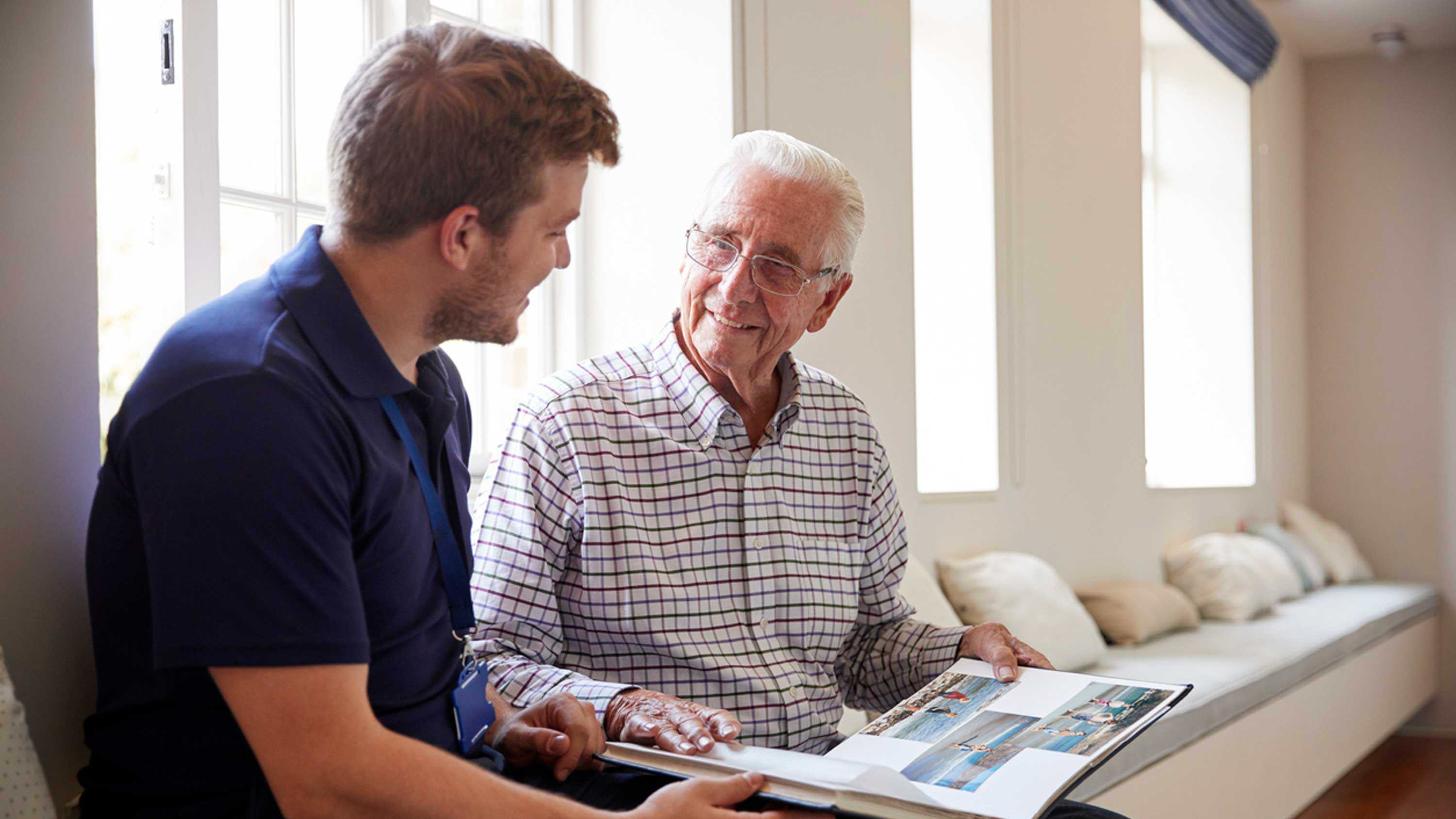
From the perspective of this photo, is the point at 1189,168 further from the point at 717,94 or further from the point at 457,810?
the point at 457,810

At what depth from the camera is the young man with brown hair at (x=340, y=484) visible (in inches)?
38.8

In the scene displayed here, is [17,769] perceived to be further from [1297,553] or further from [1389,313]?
[1389,313]

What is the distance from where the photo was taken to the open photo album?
1172 millimetres

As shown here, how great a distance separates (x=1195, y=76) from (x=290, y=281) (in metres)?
5.55

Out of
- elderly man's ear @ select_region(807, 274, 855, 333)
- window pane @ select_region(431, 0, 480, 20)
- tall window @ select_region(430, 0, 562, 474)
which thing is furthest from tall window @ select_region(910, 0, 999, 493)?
elderly man's ear @ select_region(807, 274, 855, 333)

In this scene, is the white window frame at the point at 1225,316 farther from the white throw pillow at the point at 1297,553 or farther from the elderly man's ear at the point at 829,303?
the elderly man's ear at the point at 829,303

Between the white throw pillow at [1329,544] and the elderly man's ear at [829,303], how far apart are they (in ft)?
16.3

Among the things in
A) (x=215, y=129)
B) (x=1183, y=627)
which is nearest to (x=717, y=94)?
(x=215, y=129)

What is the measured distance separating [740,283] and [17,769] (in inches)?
42.2

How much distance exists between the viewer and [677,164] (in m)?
2.74

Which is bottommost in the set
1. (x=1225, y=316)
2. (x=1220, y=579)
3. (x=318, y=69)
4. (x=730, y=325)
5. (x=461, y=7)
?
(x=1220, y=579)

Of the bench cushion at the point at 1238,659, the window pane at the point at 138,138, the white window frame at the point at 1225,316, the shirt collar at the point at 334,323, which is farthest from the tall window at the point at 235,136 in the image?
the white window frame at the point at 1225,316

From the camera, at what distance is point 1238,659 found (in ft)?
12.7

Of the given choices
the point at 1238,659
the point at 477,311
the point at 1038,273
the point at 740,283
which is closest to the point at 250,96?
the point at 740,283
